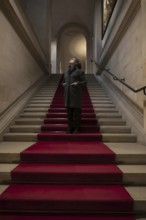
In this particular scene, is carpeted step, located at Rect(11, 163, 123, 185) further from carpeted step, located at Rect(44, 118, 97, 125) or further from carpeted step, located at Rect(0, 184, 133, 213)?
carpeted step, located at Rect(44, 118, 97, 125)

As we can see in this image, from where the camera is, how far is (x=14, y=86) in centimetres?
519

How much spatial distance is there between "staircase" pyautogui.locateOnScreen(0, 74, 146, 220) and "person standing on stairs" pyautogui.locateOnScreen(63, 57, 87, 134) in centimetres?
28

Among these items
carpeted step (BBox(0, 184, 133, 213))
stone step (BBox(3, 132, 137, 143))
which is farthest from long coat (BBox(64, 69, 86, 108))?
carpeted step (BBox(0, 184, 133, 213))

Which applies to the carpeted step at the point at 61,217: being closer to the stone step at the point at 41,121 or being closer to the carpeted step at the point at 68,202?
the carpeted step at the point at 68,202

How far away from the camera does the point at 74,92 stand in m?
4.35

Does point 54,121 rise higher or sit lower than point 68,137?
higher

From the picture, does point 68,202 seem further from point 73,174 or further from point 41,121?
point 41,121

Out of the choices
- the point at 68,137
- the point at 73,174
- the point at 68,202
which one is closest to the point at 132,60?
the point at 68,137

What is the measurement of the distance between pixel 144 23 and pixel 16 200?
306 cm

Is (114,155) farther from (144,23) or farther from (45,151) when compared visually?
(144,23)

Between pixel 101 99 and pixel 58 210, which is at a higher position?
pixel 101 99

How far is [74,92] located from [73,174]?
197 cm

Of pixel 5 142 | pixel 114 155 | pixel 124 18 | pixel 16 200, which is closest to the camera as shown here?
pixel 16 200

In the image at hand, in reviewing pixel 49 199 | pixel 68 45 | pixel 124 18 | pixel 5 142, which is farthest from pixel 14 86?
pixel 68 45
